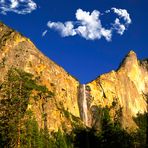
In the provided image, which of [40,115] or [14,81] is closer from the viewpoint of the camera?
[14,81]

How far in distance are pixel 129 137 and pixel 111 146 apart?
63.5 ft

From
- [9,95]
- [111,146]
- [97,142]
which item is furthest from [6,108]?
[97,142]

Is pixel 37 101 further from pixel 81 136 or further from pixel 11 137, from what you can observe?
pixel 11 137

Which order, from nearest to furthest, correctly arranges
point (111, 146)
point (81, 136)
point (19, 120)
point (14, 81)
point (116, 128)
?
point (19, 120), point (14, 81), point (111, 146), point (116, 128), point (81, 136)

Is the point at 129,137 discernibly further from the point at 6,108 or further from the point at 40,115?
the point at 6,108

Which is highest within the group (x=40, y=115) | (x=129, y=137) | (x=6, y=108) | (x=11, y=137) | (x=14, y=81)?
(x=40, y=115)

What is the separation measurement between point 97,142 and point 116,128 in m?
30.0

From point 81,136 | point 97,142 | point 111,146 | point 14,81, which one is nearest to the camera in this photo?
point 14,81

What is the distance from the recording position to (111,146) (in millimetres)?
132875

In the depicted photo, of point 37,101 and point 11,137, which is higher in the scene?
point 37,101

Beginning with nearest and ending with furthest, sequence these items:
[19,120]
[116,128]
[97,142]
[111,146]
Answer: [19,120] < [111,146] < [116,128] < [97,142]

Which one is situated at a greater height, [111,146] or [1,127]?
[111,146]

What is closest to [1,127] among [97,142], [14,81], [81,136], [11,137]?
[11,137]

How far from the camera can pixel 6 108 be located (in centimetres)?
6438
